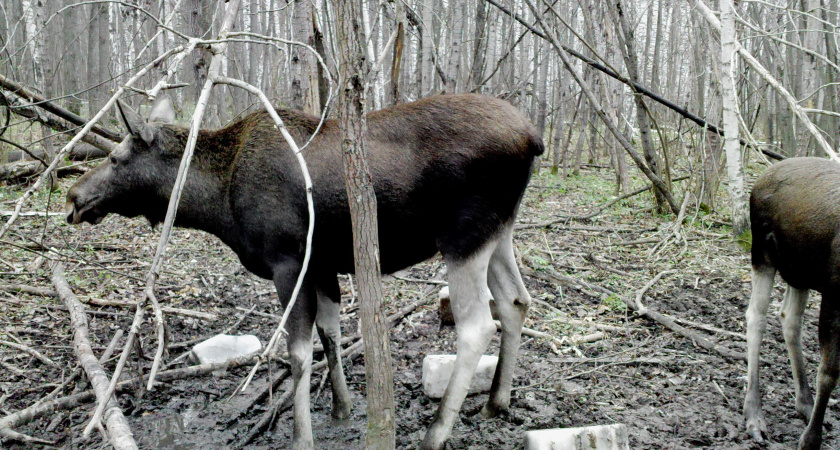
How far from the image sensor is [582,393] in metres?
4.71

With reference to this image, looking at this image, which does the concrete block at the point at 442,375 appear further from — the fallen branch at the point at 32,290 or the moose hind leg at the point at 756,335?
the fallen branch at the point at 32,290

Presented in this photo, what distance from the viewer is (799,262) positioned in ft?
13.0

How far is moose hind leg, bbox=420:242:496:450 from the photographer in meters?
3.98

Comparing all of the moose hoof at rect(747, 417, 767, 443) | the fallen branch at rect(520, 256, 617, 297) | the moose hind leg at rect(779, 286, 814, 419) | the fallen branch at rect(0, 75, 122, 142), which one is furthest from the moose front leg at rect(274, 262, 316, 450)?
the fallen branch at rect(520, 256, 617, 297)

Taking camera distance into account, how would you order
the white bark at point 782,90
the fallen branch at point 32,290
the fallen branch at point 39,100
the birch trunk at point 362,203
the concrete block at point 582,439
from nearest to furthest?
the birch trunk at point 362,203
the concrete block at point 582,439
the fallen branch at point 39,100
the white bark at point 782,90
the fallen branch at point 32,290

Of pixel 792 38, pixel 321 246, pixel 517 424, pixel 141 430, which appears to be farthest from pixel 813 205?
pixel 792 38

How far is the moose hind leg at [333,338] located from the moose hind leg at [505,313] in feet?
3.42

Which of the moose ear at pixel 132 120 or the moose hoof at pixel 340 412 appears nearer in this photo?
the moose ear at pixel 132 120

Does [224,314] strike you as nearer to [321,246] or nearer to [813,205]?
[321,246]

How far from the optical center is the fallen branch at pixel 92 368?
9.66 ft

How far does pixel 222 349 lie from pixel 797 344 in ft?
14.4

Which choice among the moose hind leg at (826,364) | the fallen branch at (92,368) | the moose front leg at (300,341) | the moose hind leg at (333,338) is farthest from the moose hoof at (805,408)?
the fallen branch at (92,368)

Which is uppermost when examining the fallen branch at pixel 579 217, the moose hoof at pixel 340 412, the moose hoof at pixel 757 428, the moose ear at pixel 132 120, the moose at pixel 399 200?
the moose ear at pixel 132 120

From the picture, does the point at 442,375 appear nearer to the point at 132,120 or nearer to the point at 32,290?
the point at 132,120
